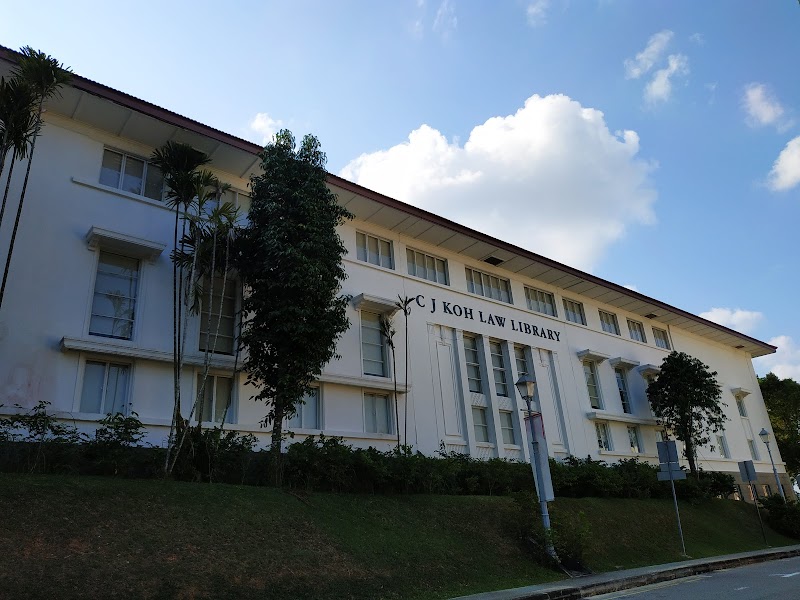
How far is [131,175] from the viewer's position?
1750cm

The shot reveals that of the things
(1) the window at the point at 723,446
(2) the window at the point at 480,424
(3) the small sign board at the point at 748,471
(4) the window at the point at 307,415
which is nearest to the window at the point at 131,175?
(4) the window at the point at 307,415

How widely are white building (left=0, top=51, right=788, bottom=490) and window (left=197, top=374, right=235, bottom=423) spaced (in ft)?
0.21

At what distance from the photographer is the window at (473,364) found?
23.8 m

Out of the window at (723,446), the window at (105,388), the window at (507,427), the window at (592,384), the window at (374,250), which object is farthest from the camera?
the window at (723,446)

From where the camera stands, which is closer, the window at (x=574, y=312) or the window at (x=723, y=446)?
the window at (x=574, y=312)

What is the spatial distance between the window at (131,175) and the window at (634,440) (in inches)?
940

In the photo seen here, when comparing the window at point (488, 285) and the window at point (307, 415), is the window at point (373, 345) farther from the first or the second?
the window at point (488, 285)

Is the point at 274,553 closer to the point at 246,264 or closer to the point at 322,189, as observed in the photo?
the point at 246,264

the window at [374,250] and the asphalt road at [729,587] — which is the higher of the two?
the window at [374,250]

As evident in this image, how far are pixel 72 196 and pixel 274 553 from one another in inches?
445

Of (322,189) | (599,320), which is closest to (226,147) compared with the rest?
(322,189)

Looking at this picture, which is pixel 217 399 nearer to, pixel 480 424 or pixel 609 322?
pixel 480 424

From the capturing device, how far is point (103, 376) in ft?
49.4

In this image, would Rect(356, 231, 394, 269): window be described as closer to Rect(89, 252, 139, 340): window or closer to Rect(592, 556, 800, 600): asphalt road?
Rect(89, 252, 139, 340): window
